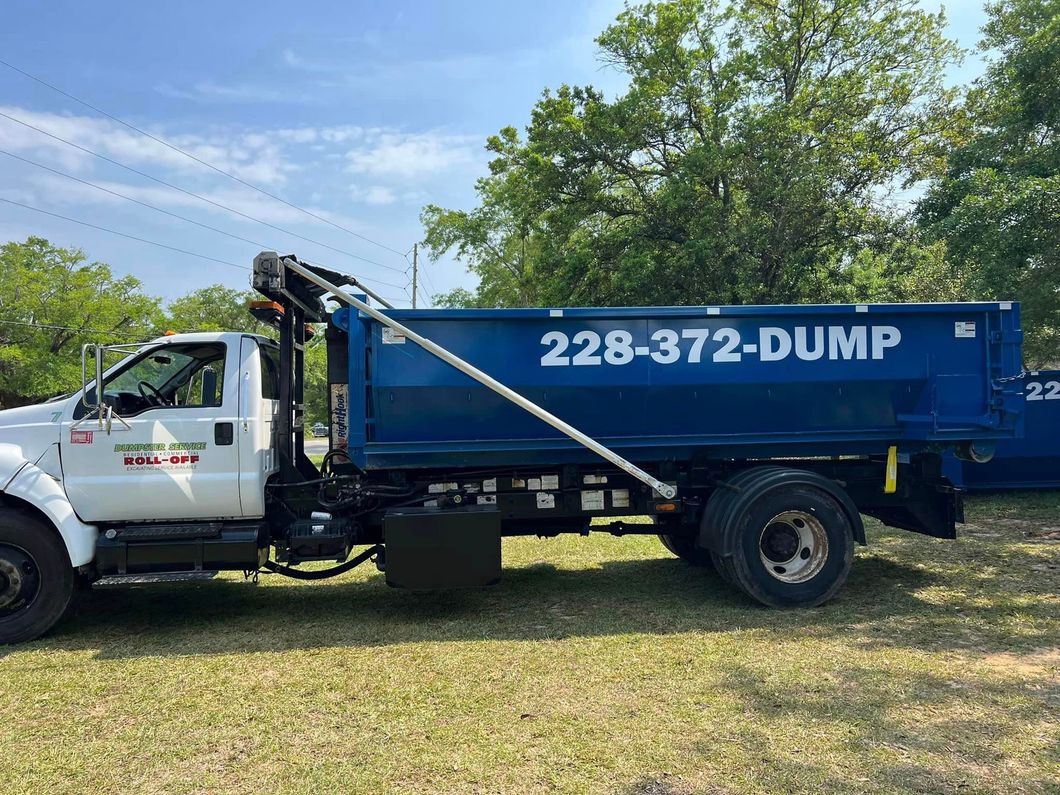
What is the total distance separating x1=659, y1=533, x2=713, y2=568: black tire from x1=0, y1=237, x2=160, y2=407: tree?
26293mm

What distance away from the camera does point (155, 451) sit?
5.41 meters

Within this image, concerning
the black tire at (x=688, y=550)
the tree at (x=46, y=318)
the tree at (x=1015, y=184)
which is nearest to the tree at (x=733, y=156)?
the tree at (x=1015, y=184)

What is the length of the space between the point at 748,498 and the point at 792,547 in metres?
0.67

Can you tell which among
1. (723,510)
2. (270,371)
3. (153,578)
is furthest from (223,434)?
(723,510)

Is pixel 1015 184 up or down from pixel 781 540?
up

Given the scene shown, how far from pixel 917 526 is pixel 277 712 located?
564 centimetres

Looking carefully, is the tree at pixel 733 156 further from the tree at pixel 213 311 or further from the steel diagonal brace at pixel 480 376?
the tree at pixel 213 311

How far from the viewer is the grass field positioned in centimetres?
332

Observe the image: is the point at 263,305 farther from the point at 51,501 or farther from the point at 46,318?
the point at 46,318

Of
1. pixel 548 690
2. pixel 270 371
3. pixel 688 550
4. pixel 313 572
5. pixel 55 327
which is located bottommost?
pixel 548 690

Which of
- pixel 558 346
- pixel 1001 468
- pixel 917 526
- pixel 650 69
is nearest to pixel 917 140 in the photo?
pixel 650 69

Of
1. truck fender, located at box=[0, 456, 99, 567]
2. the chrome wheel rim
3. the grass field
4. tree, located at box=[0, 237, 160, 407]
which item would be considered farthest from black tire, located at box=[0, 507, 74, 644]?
tree, located at box=[0, 237, 160, 407]

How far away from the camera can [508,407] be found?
576 centimetres

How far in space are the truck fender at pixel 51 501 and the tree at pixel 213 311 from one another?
44031 mm
